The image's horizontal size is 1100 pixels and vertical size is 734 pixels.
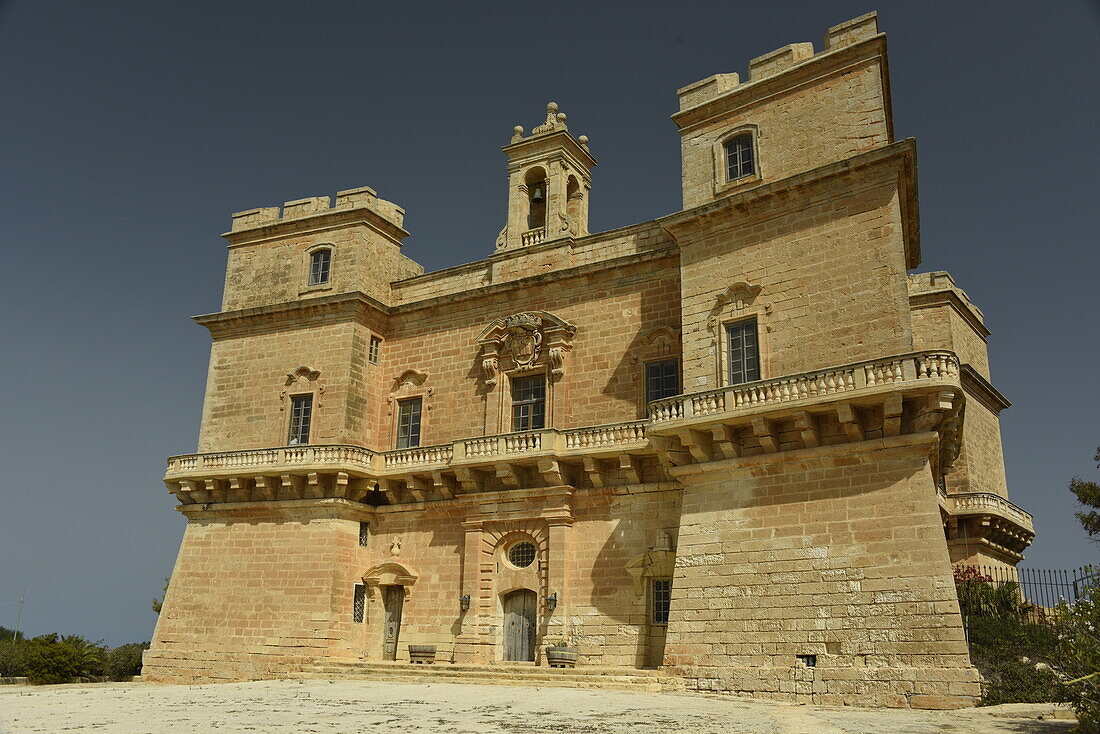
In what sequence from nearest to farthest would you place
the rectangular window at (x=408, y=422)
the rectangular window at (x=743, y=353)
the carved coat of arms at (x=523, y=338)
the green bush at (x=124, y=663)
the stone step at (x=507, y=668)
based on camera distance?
the stone step at (x=507, y=668)
the rectangular window at (x=743, y=353)
the carved coat of arms at (x=523, y=338)
the rectangular window at (x=408, y=422)
the green bush at (x=124, y=663)

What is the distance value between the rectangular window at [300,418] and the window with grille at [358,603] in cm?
430

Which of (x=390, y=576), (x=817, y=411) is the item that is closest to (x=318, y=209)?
(x=390, y=576)

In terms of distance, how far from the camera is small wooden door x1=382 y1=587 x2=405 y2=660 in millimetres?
22594

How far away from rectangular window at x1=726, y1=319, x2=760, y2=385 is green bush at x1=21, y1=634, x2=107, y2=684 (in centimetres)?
1869

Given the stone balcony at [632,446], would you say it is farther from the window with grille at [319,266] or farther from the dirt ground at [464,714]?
the window with grille at [319,266]

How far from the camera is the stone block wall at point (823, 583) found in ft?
48.4

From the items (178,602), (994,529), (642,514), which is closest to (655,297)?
(642,514)

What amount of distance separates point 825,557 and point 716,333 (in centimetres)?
518

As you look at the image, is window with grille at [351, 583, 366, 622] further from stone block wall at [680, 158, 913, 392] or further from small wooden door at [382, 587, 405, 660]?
stone block wall at [680, 158, 913, 392]

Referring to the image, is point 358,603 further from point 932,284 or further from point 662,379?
point 932,284

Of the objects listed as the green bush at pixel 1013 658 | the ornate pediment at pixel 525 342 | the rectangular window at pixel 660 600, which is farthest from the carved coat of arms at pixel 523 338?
the green bush at pixel 1013 658

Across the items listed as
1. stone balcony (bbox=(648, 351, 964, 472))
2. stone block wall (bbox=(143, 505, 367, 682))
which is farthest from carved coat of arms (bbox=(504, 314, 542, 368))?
stone block wall (bbox=(143, 505, 367, 682))

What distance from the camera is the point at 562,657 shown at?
63.1 ft

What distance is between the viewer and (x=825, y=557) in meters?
16.1
